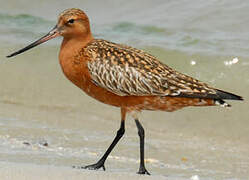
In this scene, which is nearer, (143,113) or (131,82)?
(131,82)

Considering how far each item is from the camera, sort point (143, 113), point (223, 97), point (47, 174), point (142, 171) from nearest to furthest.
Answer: point (47, 174) → point (223, 97) → point (142, 171) → point (143, 113)

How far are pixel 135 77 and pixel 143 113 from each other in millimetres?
4223

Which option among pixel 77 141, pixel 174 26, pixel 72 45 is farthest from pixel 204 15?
pixel 72 45

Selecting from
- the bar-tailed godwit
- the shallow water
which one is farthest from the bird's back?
the shallow water

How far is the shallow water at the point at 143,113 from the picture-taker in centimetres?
813

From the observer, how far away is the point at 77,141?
8820mm

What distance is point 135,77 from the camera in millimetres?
7141

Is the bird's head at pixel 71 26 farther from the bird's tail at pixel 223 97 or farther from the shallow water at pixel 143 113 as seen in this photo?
the bird's tail at pixel 223 97

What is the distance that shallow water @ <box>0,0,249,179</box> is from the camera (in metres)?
8.13

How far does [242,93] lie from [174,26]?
3.91 meters

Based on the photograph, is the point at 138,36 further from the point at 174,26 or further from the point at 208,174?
the point at 208,174

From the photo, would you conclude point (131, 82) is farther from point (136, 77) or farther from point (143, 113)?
point (143, 113)

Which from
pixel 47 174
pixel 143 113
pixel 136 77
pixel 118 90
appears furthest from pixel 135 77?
pixel 143 113

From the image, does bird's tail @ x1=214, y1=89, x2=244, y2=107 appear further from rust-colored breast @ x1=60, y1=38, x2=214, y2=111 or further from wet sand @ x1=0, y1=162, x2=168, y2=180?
wet sand @ x1=0, y1=162, x2=168, y2=180
